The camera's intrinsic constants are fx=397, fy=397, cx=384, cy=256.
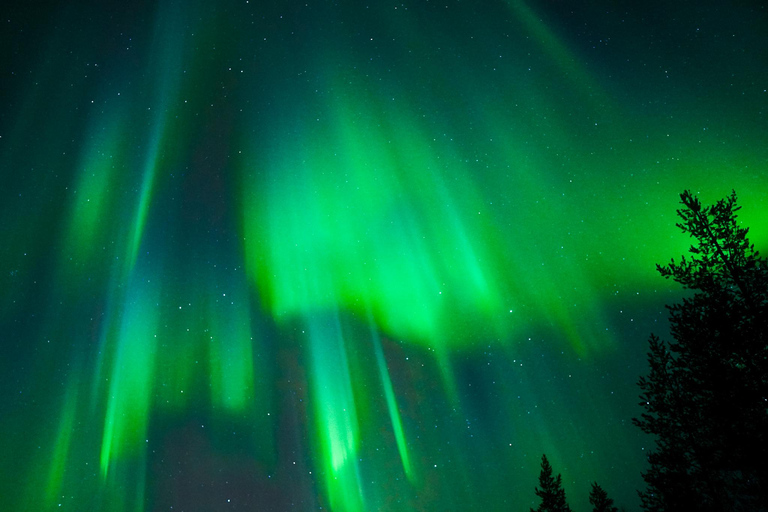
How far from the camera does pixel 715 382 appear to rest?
7.54m

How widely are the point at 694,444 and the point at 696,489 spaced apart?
145cm

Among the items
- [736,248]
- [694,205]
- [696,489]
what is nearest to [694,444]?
[696,489]

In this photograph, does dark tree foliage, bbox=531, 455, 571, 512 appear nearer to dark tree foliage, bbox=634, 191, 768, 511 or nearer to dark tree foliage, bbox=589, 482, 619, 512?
dark tree foliage, bbox=589, 482, 619, 512

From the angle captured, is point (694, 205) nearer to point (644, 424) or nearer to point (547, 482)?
point (644, 424)

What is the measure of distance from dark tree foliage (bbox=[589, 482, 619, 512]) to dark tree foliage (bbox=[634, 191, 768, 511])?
13.1 ft

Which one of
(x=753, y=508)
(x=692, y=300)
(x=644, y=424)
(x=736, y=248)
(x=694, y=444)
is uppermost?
(x=736, y=248)

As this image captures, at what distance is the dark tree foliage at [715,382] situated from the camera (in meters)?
7.09

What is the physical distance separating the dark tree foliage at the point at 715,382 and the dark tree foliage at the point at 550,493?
5.69 meters

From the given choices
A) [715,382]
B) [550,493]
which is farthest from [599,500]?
[715,382]

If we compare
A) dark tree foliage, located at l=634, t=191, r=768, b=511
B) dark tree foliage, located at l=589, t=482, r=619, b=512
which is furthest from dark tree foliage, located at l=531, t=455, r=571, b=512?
dark tree foliage, located at l=634, t=191, r=768, b=511

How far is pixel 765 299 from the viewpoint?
7.28 m

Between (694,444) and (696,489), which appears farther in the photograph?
(696,489)

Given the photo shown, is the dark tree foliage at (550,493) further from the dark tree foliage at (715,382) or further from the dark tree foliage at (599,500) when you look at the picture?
the dark tree foliage at (715,382)

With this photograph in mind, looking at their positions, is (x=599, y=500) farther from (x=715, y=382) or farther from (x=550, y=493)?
(x=715, y=382)
